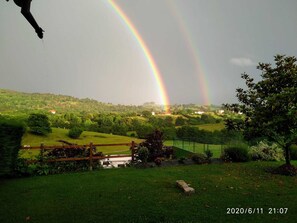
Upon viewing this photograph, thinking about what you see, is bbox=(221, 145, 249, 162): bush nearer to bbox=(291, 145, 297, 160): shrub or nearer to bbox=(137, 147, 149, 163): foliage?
bbox=(137, 147, 149, 163): foliage

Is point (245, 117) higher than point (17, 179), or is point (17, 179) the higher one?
point (245, 117)

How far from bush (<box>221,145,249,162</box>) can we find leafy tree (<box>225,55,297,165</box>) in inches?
157

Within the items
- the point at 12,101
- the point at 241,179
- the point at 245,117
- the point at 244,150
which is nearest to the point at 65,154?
the point at 241,179

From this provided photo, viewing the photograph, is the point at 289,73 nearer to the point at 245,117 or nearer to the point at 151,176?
the point at 245,117

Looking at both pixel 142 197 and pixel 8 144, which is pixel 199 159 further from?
pixel 8 144

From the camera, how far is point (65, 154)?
16625mm

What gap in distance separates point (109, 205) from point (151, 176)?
5514 millimetres

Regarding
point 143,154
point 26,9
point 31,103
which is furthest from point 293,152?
point 31,103

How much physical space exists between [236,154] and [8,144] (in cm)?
1549

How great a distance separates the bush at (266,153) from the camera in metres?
22.1

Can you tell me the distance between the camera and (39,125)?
61.7 m

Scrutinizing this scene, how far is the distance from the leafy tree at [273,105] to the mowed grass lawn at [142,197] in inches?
104

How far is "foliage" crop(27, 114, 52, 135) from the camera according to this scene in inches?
2411

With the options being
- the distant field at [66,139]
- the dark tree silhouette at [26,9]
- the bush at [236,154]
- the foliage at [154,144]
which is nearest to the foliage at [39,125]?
the distant field at [66,139]
